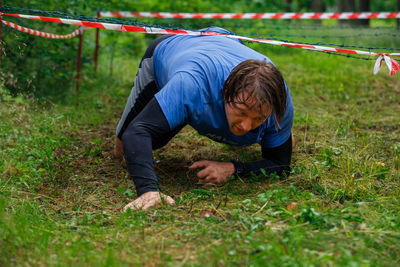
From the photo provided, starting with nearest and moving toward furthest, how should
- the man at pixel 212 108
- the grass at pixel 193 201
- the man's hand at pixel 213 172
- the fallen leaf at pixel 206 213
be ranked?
the grass at pixel 193 201 < the fallen leaf at pixel 206 213 < the man at pixel 212 108 < the man's hand at pixel 213 172

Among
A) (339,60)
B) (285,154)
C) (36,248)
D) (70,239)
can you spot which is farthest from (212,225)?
(339,60)

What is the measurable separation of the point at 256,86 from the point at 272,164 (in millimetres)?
895

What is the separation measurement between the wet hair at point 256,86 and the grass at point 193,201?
60cm

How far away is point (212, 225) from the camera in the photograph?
244cm

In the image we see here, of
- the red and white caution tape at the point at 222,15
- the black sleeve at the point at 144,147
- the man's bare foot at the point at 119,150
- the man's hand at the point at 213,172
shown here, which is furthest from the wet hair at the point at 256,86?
the red and white caution tape at the point at 222,15

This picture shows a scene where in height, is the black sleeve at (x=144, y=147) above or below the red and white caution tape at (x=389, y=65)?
below

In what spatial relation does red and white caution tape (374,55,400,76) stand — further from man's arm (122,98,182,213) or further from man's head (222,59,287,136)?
man's arm (122,98,182,213)

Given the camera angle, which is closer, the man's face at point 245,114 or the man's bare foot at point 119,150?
the man's face at point 245,114

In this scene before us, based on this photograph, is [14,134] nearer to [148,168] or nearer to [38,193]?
[38,193]

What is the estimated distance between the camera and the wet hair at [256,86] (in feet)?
8.71

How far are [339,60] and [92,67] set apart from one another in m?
4.54

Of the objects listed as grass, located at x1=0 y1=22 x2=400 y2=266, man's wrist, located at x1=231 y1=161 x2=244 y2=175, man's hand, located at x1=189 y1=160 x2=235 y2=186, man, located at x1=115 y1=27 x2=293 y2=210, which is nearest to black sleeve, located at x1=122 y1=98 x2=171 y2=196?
man, located at x1=115 y1=27 x2=293 y2=210

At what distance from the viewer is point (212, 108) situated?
290 centimetres

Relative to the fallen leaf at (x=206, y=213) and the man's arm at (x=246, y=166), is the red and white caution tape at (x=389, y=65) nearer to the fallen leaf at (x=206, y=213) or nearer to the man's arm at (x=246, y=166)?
the man's arm at (x=246, y=166)
